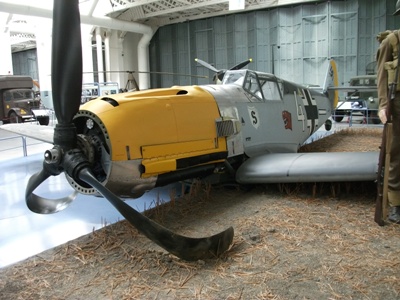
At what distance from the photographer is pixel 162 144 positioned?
13.0 feet

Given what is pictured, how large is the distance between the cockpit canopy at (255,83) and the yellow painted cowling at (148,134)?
4.32 ft

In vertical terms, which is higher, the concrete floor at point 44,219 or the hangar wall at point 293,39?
the hangar wall at point 293,39

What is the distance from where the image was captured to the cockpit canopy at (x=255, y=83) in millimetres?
5692

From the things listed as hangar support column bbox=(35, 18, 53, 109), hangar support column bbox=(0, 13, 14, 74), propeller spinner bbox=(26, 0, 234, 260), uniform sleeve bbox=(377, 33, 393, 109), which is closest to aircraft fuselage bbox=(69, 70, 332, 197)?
propeller spinner bbox=(26, 0, 234, 260)

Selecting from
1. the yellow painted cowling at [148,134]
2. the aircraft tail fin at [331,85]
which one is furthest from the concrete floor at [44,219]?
the aircraft tail fin at [331,85]

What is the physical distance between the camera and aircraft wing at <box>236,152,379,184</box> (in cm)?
419

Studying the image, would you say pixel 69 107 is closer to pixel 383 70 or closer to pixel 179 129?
pixel 179 129

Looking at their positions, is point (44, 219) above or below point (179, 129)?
below

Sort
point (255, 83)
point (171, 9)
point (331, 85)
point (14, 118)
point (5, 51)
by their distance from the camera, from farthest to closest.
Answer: point (171, 9)
point (5, 51)
point (14, 118)
point (331, 85)
point (255, 83)

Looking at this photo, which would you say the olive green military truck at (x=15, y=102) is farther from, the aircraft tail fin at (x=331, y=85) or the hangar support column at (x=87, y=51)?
the aircraft tail fin at (x=331, y=85)

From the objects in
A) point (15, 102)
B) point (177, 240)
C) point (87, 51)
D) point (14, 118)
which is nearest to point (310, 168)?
point (177, 240)

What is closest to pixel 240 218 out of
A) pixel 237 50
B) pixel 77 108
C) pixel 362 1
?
pixel 77 108

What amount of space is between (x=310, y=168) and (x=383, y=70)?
55.2 inches

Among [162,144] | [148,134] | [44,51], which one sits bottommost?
[162,144]
